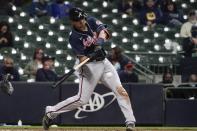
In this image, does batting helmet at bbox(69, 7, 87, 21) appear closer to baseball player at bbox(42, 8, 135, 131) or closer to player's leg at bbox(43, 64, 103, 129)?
baseball player at bbox(42, 8, 135, 131)

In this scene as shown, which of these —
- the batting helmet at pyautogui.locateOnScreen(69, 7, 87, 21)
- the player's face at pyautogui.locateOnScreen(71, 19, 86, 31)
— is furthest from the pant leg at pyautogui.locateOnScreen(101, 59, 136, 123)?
the batting helmet at pyautogui.locateOnScreen(69, 7, 87, 21)

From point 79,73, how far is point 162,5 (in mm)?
10416

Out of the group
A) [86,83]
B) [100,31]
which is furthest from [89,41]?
[86,83]

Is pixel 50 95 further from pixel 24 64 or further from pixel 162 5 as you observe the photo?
pixel 162 5

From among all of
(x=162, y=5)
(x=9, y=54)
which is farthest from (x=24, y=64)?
(x=162, y=5)

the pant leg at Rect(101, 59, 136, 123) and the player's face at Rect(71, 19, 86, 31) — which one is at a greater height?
the player's face at Rect(71, 19, 86, 31)

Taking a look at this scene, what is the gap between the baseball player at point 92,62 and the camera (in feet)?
32.4

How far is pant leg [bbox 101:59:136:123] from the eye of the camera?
32.4ft

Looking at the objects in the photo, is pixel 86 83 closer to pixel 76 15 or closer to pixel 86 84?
pixel 86 84

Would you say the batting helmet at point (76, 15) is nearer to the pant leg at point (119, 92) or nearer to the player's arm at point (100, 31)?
the player's arm at point (100, 31)

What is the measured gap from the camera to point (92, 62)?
10016 millimetres

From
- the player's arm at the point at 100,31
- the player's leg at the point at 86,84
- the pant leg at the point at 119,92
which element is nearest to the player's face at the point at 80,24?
the player's arm at the point at 100,31

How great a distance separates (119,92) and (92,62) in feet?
2.07

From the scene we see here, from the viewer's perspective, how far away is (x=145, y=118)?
14609mm
